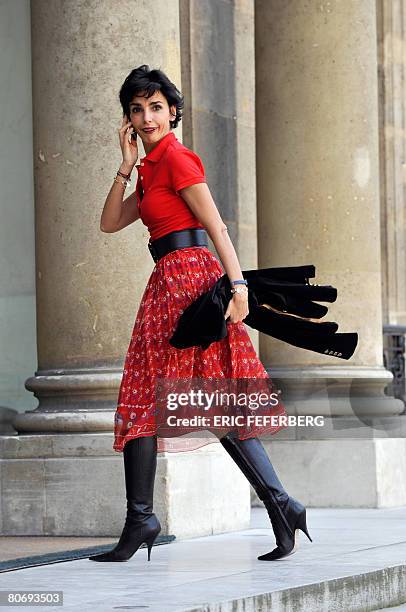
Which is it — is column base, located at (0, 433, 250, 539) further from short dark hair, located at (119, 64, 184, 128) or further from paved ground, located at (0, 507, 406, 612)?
short dark hair, located at (119, 64, 184, 128)

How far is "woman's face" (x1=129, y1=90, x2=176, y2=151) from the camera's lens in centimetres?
666

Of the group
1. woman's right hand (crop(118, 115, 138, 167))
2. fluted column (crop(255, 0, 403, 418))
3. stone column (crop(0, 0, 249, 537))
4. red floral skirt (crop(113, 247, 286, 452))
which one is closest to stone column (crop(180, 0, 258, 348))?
fluted column (crop(255, 0, 403, 418))

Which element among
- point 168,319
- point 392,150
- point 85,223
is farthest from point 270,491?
point 392,150

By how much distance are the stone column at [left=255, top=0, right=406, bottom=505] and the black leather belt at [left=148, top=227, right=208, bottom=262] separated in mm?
4129

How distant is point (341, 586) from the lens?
234 inches

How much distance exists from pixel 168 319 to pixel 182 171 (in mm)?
651

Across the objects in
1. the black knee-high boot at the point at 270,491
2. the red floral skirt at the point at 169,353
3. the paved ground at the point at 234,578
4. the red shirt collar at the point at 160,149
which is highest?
the red shirt collar at the point at 160,149

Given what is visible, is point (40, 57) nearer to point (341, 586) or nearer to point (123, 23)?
point (123, 23)

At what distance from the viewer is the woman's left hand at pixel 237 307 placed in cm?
638

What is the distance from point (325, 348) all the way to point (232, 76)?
4710 millimetres

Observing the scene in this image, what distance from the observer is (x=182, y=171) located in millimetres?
6523

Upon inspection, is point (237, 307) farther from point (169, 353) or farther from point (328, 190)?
point (328, 190)

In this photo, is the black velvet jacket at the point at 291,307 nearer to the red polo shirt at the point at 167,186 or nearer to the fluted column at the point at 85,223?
the red polo shirt at the point at 167,186

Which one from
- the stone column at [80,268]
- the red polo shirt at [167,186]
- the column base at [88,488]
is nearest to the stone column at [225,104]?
the stone column at [80,268]
